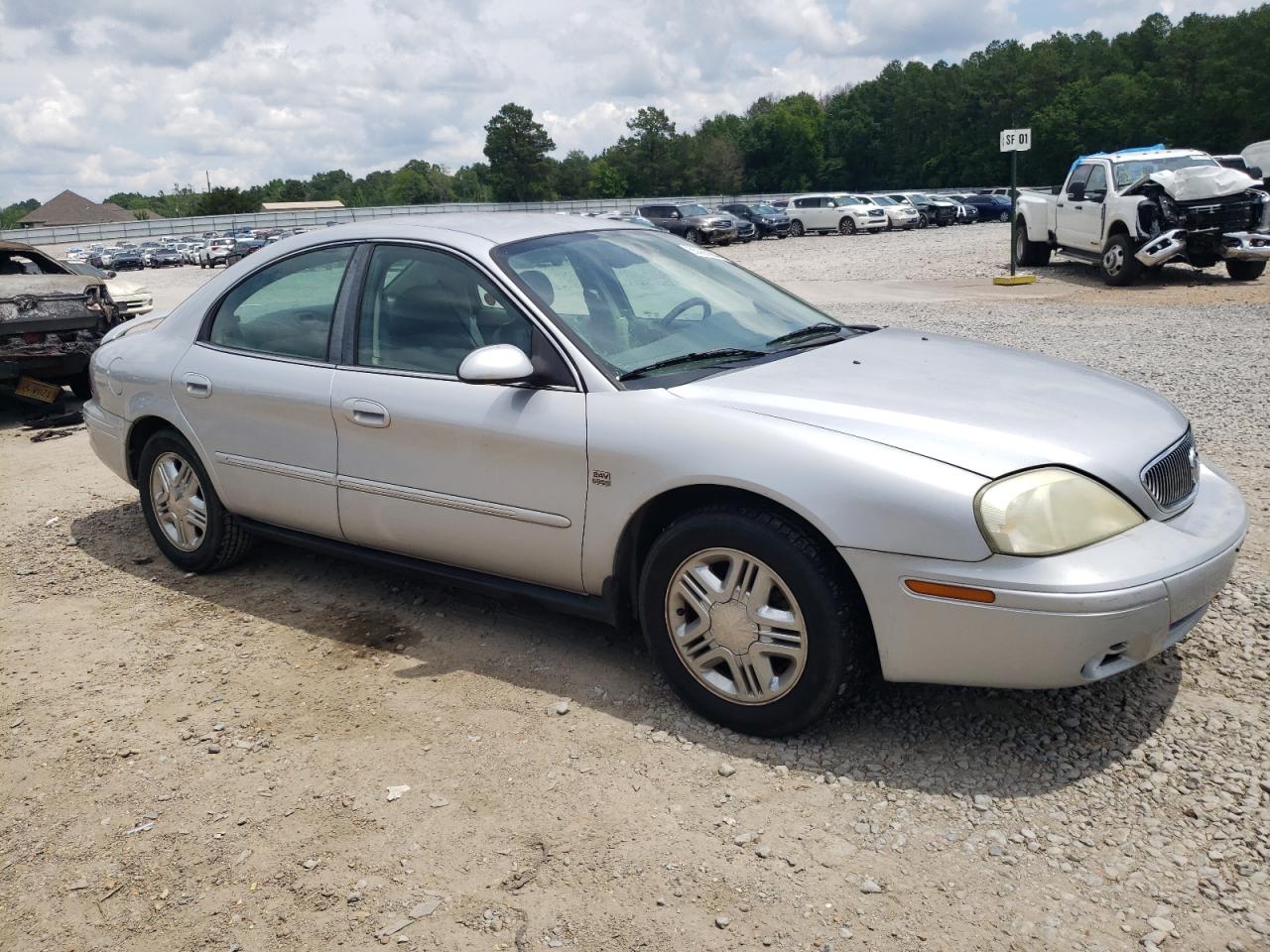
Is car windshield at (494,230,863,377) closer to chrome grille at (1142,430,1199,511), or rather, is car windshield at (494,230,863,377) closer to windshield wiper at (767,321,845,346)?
windshield wiper at (767,321,845,346)

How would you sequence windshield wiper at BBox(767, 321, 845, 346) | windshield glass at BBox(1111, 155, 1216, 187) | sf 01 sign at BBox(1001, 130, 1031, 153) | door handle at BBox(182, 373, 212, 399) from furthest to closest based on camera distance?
windshield glass at BBox(1111, 155, 1216, 187)
sf 01 sign at BBox(1001, 130, 1031, 153)
door handle at BBox(182, 373, 212, 399)
windshield wiper at BBox(767, 321, 845, 346)

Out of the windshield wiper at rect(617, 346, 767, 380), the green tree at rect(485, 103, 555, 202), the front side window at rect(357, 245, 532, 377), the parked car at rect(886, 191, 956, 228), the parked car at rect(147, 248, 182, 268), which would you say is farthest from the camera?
the green tree at rect(485, 103, 555, 202)

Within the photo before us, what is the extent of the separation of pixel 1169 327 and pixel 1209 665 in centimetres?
942

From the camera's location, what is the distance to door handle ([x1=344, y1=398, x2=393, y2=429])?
13.3 ft

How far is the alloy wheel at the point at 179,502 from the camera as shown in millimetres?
5059

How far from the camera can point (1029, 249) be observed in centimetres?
2012

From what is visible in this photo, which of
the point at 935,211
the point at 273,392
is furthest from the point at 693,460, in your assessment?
the point at 935,211

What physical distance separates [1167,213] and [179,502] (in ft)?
49.1

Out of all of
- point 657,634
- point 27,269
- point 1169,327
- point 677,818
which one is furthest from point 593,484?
point 1169,327

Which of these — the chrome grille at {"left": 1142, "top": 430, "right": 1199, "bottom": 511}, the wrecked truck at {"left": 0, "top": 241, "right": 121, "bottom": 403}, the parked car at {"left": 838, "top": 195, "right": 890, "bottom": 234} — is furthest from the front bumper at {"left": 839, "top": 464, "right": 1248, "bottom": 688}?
the parked car at {"left": 838, "top": 195, "right": 890, "bottom": 234}

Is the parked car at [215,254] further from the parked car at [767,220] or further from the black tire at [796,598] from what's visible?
the black tire at [796,598]

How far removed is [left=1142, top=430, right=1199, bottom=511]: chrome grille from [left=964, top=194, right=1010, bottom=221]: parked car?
46.1 m

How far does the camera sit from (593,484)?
139 inches

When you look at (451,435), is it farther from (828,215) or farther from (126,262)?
(126,262)
